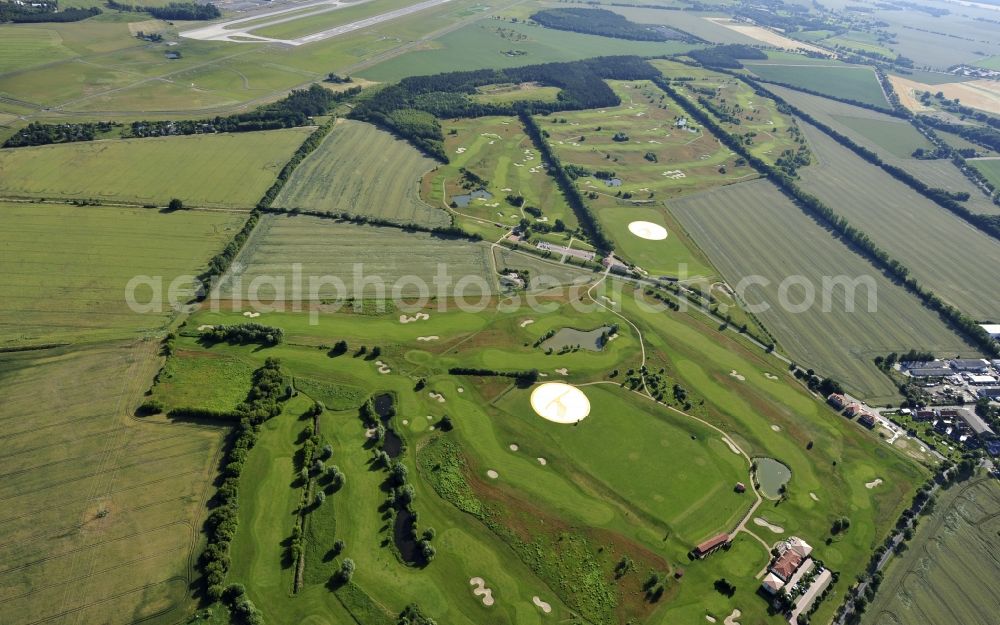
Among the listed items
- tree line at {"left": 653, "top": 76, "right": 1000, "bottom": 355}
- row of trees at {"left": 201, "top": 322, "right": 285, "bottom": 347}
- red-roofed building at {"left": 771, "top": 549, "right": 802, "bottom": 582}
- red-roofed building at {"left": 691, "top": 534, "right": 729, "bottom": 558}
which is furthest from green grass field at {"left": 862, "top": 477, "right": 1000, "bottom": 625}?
row of trees at {"left": 201, "top": 322, "right": 285, "bottom": 347}

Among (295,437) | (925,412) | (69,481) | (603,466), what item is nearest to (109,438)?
(69,481)

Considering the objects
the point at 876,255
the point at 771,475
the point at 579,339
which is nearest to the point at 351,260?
the point at 579,339

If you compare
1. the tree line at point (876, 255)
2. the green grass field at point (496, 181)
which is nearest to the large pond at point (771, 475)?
the tree line at point (876, 255)

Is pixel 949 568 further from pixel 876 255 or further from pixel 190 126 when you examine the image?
pixel 190 126

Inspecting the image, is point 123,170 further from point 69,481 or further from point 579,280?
point 579,280

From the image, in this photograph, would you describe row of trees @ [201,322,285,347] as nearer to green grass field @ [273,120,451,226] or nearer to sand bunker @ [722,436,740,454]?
green grass field @ [273,120,451,226]

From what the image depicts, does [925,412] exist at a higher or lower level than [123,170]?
lower
